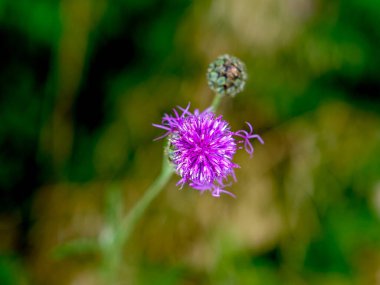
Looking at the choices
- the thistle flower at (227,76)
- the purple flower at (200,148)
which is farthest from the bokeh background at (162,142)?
the purple flower at (200,148)

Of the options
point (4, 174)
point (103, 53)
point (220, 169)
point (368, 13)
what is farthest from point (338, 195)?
point (4, 174)

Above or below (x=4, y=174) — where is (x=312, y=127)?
above

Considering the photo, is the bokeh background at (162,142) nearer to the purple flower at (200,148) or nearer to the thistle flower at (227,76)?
the thistle flower at (227,76)

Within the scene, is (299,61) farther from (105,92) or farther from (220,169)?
(220,169)

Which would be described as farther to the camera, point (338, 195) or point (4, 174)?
point (338, 195)

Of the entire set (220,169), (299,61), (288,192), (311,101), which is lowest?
(220,169)

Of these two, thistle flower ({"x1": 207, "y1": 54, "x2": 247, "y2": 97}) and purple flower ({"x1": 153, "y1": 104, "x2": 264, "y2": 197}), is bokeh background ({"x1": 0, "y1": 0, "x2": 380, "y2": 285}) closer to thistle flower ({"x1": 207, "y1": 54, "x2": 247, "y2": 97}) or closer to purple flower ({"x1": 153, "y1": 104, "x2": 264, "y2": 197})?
thistle flower ({"x1": 207, "y1": 54, "x2": 247, "y2": 97})

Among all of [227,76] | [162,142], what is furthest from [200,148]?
[162,142]
